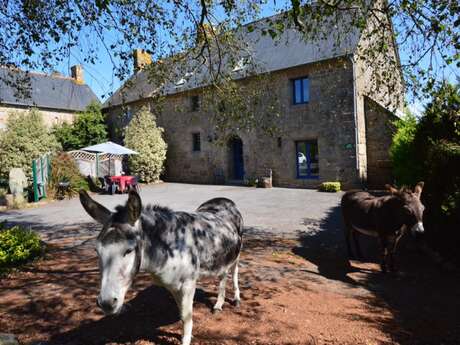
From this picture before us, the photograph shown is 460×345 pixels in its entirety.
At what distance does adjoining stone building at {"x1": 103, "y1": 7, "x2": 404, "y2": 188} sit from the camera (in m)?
16.5

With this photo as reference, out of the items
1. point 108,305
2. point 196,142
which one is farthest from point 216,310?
point 196,142

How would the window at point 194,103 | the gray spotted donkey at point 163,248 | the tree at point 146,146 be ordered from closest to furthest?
the gray spotted donkey at point 163,248
the tree at point 146,146
the window at point 194,103

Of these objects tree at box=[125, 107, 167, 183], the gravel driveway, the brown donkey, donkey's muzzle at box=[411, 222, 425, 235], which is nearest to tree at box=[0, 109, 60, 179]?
tree at box=[125, 107, 167, 183]

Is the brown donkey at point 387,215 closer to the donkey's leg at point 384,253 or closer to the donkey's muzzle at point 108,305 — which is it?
the donkey's leg at point 384,253

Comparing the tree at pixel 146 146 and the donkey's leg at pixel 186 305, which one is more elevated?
the tree at pixel 146 146

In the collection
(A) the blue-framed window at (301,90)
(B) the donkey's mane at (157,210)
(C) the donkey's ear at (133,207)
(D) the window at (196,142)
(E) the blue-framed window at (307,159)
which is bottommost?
(B) the donkey's mane at (157,210)

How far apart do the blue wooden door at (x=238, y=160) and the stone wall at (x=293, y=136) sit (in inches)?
18.4

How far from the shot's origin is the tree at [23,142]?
20172 millimetres

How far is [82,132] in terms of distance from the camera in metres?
27.0

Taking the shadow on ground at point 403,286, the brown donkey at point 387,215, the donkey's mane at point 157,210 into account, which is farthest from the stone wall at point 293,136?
the donkey's mane at point 157,210

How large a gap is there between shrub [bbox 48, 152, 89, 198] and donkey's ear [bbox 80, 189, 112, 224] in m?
16.1

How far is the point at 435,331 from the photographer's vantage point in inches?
→ 146

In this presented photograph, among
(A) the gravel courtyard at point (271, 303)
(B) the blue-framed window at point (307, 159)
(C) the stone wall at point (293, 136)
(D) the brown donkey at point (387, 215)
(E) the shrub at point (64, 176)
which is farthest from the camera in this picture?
(B) the blue-framed window at point (307, 159)

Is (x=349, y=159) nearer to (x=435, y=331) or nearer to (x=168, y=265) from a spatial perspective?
(x=435, y=331)
